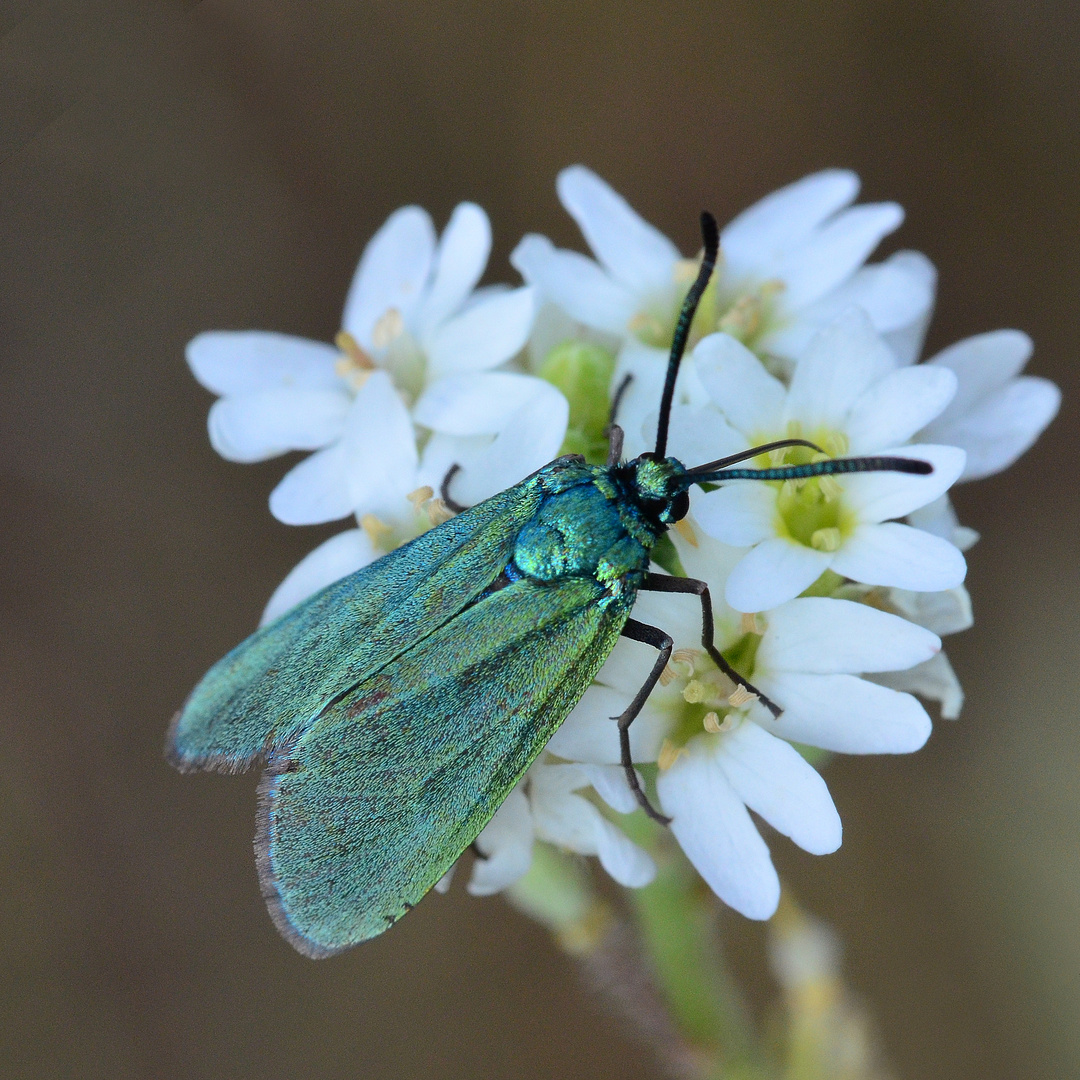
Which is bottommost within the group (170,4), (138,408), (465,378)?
(465,378)

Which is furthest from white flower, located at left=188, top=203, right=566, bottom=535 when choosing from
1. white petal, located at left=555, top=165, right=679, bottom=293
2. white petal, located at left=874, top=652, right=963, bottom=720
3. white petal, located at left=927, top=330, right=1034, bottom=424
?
white petal, located at left=927, top=330, right=1034, bottom=424

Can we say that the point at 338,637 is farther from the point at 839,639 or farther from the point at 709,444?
the point at 839,639

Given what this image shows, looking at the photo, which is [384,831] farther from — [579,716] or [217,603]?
[217,603]

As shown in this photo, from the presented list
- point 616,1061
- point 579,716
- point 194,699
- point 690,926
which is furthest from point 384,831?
point 616,1061

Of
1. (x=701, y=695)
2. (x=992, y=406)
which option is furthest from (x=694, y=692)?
(x=992, y=406)

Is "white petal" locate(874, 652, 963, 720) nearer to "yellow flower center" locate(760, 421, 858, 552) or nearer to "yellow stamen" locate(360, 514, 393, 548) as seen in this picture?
"yellow flower center" locate(760, 421, 858, 552)

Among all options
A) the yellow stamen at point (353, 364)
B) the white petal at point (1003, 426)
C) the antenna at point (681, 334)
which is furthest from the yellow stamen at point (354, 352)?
the white petal at point (1003, 426)

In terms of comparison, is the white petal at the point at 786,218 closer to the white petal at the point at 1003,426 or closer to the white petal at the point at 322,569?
the white petal at the point at 1003,426

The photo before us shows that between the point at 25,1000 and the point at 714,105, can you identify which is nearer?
the point at 25,1000
